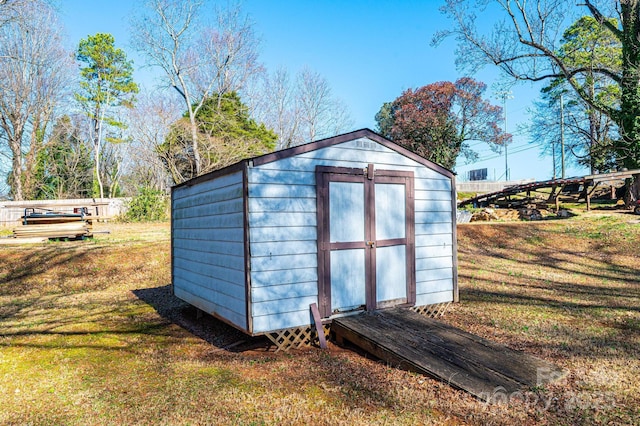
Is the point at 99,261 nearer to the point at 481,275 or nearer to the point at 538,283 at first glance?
the point at 481,275

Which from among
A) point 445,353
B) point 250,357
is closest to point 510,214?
point 445,353

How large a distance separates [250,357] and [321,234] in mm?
1822

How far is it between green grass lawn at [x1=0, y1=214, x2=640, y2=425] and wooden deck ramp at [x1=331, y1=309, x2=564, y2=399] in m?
0.12

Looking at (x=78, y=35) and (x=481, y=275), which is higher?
(x=78, y=35)

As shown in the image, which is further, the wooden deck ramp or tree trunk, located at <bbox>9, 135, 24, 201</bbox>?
tree trunk, located at <bbox>9, 135, 24, 201</bbox>

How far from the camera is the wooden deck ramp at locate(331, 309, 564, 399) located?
377 centimetres

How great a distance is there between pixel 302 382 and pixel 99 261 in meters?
9.14

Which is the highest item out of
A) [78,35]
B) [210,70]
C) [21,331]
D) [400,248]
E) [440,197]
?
[78,35]

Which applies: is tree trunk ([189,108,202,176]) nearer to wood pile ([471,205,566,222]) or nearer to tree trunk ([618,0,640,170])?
wood pile ([471,205,566,222])

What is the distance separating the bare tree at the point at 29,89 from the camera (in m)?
21.4

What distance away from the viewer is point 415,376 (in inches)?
164

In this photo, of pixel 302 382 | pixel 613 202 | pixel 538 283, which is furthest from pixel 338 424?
pixel 613 202

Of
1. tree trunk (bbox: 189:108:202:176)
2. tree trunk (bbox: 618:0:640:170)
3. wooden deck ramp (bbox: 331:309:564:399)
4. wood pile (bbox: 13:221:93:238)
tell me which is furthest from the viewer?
tree trunk (bbox: 189:108:202:176)

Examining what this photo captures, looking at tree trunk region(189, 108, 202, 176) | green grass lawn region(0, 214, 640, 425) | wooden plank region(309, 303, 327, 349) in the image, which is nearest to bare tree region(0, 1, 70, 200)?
tree trunk region(189, 108, 202, 176)
